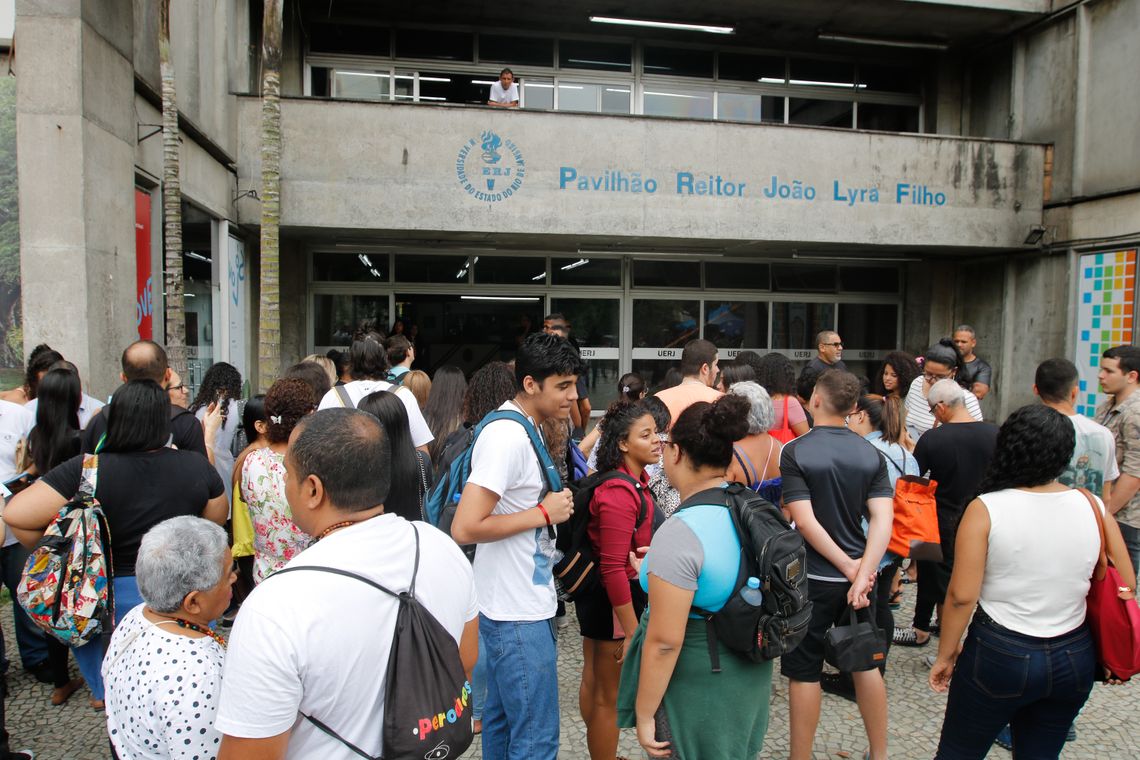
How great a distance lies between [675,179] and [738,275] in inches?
126

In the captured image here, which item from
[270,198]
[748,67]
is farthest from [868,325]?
[270,198]

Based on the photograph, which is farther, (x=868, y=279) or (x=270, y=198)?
(x=868, y=279)

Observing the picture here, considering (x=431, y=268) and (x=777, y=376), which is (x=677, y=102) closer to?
(x=431, y=268)

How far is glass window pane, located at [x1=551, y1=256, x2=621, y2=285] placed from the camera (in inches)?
510

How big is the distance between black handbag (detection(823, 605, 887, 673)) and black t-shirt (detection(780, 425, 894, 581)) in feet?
0.76

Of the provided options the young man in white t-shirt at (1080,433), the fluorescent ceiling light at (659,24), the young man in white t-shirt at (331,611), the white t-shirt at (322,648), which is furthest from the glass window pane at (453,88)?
the white t-shirt at (322,648)

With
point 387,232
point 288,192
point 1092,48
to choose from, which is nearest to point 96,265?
point 288,192

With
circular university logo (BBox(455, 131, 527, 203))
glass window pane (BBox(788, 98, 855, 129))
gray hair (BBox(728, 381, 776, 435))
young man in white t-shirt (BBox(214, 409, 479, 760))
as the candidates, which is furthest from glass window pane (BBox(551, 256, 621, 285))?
young man in white t-shirt (BBox(214, 409, 479, 760))

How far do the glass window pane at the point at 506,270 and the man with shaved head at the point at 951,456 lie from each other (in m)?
8.95

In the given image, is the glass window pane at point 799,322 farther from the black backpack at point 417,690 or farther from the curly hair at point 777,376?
the black backpack at point 417,690

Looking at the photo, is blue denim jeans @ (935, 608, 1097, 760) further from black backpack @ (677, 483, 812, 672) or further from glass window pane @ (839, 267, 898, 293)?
glass window pane @ (839, 267, 898, 293)

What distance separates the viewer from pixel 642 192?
1102cm

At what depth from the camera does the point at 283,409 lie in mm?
3342

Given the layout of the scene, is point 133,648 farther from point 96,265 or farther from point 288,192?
point 288,192
